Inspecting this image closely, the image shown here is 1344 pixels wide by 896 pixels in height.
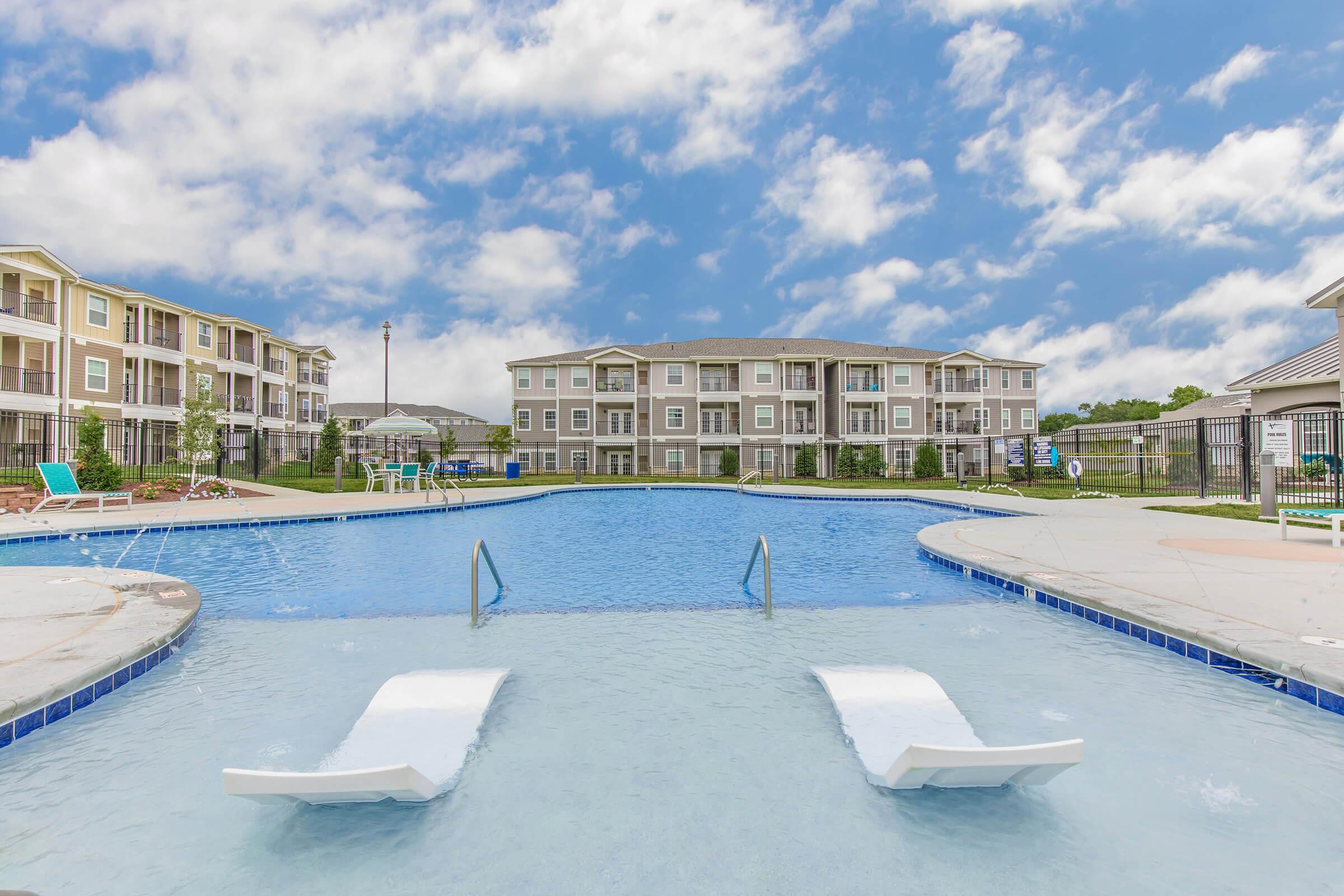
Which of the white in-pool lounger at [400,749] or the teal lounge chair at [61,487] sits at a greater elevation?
the teal lounge chair at [61,487]

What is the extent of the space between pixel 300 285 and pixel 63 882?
2900 cm

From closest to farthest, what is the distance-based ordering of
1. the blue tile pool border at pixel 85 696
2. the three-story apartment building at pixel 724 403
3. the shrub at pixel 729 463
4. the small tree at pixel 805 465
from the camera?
the blue tile pool border at pixel 85 696 < the small tree at pixel 805 465 < the shrub at pixel 729 463 < the three-story apartment building at pixel 724 403

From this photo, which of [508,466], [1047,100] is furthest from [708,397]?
[1047,100]

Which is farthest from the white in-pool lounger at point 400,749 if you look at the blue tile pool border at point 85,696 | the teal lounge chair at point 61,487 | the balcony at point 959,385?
the balcony at point 959,385

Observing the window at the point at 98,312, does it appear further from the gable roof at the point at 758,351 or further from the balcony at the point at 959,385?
the balcony at the point at 959,385

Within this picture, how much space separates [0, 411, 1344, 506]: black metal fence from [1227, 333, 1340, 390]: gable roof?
4.12ft

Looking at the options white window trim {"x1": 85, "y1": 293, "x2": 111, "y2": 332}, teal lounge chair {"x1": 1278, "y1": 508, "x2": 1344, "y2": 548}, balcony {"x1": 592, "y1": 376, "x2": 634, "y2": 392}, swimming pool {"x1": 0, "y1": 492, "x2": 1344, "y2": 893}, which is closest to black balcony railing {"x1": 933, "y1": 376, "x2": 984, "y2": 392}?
balcony {"x1": 592, "y1": 376, "x2": 634, "y2": 392}

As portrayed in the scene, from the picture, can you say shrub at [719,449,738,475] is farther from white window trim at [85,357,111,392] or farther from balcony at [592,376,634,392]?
white window trim at [85,357,111,392]

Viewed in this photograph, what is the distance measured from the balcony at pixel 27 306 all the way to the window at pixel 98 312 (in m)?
2.00

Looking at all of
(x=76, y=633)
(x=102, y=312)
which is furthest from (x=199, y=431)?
(x=76, y=633)

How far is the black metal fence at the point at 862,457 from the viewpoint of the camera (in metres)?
16.6

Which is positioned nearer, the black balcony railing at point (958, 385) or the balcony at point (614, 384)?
the balcony at point (614, 384)

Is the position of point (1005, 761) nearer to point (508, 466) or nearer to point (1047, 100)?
point (1047, 100)

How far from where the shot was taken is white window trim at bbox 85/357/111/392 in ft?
88.4
